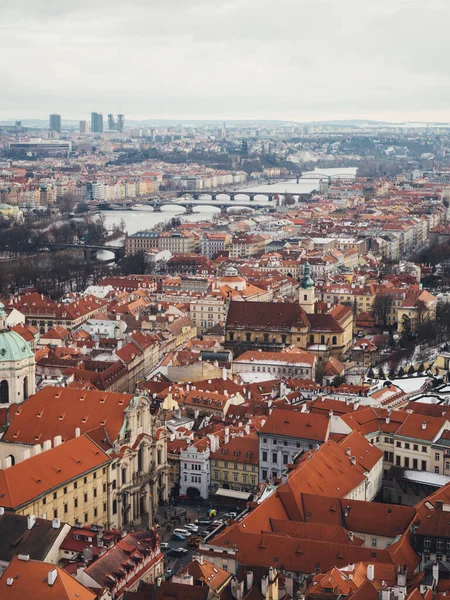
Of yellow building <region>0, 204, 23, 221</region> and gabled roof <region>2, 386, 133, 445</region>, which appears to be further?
yellow building <region>0, 204, 23, 221</region>

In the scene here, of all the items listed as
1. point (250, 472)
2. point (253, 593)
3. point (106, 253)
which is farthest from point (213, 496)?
point (106, 253)

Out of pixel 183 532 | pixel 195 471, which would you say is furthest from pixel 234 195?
pixel 183 532

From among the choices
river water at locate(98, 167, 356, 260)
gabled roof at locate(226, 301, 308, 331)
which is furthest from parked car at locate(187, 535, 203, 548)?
river water at locate(98, 167, 356, 260)

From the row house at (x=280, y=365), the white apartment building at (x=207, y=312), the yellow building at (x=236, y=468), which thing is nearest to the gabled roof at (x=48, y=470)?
the yellow building at (x=236, y=468)

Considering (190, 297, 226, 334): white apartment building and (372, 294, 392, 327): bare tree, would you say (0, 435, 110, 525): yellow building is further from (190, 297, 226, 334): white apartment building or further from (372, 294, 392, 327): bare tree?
(372, 294, 392, 327): bare tree

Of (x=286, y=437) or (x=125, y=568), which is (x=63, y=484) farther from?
(x=286, y=437)

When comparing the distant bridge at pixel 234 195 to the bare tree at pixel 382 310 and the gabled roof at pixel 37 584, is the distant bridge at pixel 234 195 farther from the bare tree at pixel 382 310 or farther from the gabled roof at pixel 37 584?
the gabled roof at pixel 37 584
